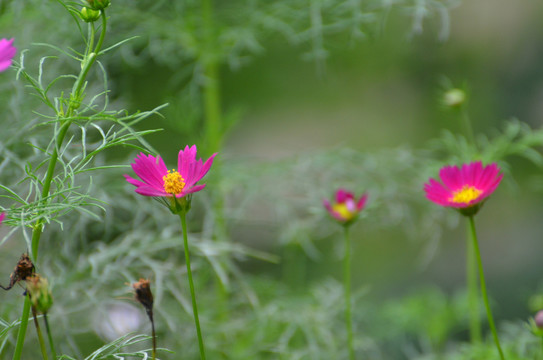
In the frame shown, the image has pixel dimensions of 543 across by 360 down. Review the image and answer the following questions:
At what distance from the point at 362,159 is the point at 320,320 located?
271mm

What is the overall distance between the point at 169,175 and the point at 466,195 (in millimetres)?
203

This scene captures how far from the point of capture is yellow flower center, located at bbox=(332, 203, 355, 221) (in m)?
0.52

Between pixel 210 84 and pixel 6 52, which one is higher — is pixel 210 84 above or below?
above

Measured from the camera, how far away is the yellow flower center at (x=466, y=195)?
37 cm

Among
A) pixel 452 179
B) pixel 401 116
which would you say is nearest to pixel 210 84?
pixel 452 179

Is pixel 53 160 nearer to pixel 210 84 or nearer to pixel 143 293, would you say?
pixel 143 293

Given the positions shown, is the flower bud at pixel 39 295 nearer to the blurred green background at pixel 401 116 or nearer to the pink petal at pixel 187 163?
the pink petal at pixel 187 163

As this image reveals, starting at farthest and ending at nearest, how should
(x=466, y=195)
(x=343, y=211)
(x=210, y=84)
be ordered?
(x=210, y=84) → (x=343, y=211) → (x=466, y=195)

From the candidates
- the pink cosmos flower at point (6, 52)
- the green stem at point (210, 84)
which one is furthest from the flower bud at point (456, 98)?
the pink cosmos flower at point (6, 52)

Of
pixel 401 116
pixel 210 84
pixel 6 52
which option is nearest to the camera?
pixel 6 52

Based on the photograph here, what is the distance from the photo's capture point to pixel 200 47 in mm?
821

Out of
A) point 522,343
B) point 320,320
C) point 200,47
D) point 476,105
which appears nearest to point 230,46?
point 200,47

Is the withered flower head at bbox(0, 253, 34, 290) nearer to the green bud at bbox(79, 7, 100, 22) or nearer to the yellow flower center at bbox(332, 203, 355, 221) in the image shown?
the green bud at bbox(79, 7, 100, 22)

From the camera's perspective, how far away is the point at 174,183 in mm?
311
